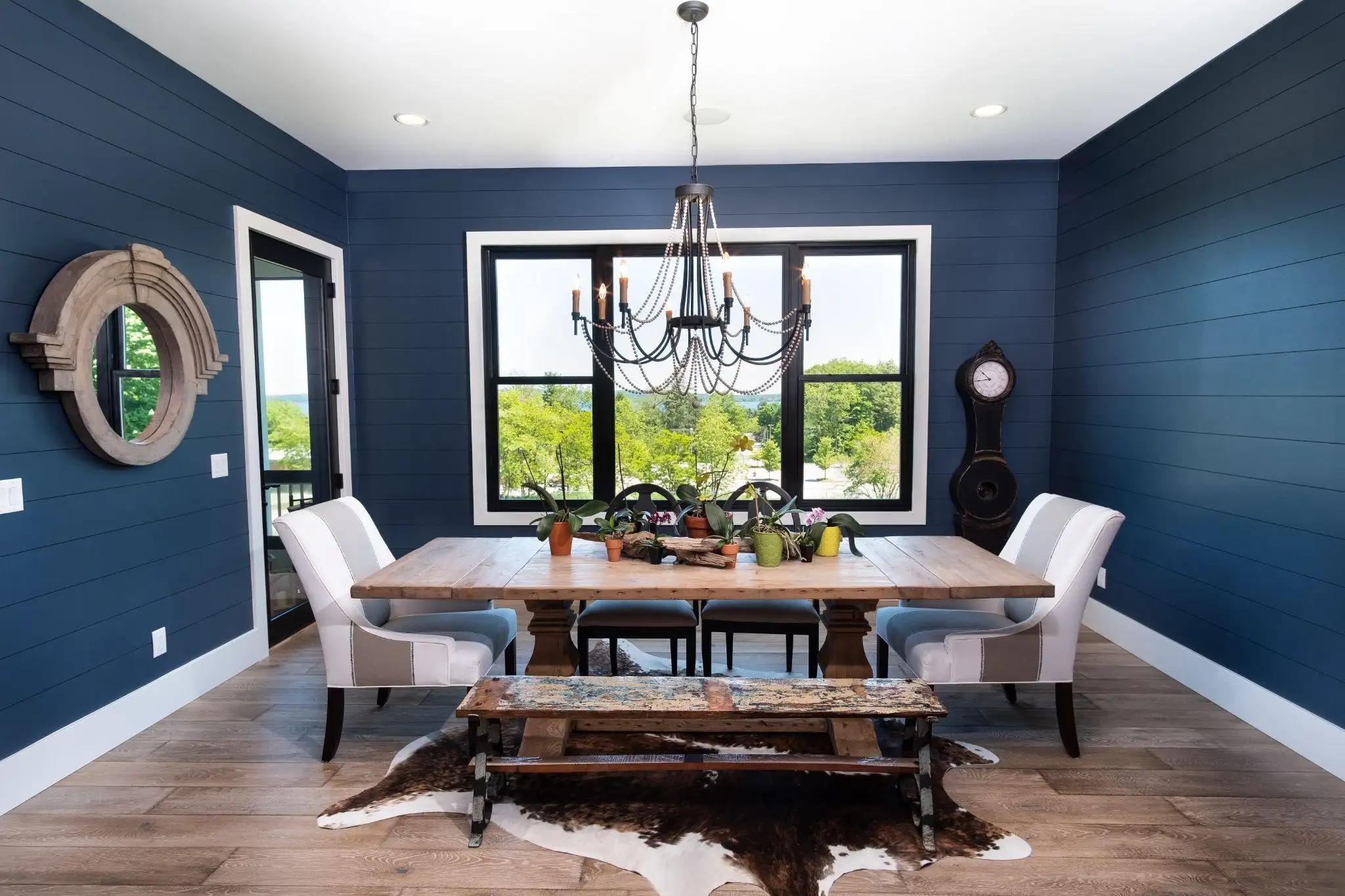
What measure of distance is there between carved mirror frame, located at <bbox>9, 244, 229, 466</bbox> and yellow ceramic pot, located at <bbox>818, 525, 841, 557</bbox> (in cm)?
256

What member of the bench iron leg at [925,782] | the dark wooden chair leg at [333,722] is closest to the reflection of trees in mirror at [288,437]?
the dark wooden chair leg at [333,722]

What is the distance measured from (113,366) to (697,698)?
2.43 metres

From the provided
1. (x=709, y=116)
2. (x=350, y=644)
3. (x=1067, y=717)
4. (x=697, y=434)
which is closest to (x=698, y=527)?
(x=350, y=644)

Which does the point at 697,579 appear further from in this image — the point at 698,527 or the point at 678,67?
the point at 678,67

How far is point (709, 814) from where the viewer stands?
7.08 ft

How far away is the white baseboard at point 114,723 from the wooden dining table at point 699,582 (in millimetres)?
1127

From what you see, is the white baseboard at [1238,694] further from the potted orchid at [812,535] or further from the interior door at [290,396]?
the interior door at [290,396]

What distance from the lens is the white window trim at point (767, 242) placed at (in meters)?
4.32

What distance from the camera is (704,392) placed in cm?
455

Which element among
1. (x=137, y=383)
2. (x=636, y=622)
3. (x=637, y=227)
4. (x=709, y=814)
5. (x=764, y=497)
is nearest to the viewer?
(x=709, y=814)

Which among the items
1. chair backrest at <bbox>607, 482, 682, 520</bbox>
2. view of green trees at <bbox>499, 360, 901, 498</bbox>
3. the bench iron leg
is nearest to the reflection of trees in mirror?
view of green trees at <bbox>499, 360, 901, 498</bbox>

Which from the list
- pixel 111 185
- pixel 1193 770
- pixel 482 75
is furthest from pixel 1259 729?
pixel 111 185

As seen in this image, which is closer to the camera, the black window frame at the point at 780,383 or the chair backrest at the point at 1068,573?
the chair backrest at the point at 1068,573

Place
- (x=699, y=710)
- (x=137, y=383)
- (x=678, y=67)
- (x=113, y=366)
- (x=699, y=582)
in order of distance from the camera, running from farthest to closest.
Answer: (x=678, y=67) → (x=137, y=383) → (x=113, y=366) → (x=699, y=582) → (x=699, y=710)
